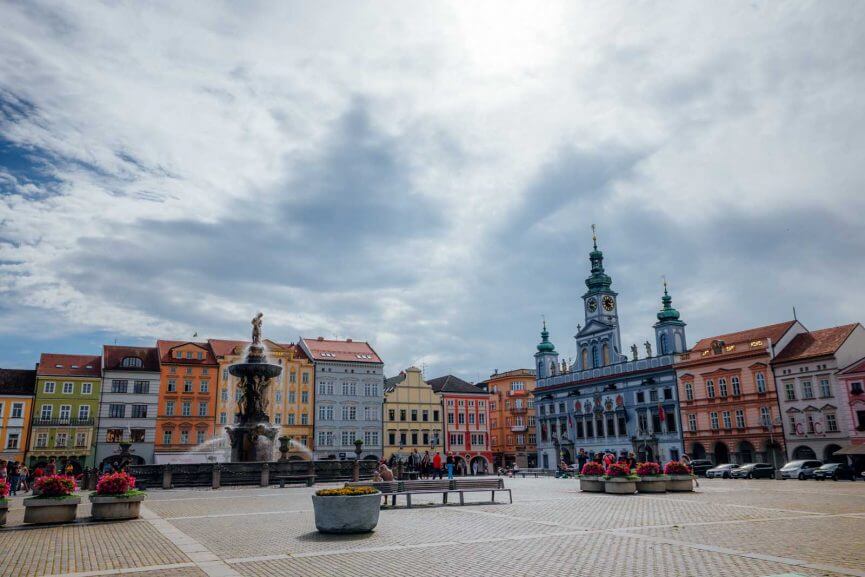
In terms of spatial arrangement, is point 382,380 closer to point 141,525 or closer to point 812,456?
point 812,456

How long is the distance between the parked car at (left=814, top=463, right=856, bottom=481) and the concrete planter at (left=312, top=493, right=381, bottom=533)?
3691cm

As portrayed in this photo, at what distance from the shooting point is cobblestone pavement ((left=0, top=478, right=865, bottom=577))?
9.55m

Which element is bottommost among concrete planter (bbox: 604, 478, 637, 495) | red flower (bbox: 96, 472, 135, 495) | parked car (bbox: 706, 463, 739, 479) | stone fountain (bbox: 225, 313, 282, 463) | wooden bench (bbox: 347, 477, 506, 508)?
parked car (bbox: 706, 463, 739, 479)

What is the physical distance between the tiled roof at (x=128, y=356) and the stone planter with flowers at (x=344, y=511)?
56.5 metres

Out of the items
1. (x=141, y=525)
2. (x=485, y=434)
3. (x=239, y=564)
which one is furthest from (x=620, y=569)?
(x=485, y=434)

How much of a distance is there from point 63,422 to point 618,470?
175 feet

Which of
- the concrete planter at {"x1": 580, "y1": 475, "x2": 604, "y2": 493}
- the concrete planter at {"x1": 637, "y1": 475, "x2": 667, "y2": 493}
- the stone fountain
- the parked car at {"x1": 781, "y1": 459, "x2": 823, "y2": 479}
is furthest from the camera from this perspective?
the parked car at {"x1": 781, "y1": 459, "x2": 823, "y2": 479}

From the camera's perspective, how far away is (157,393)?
63.6m

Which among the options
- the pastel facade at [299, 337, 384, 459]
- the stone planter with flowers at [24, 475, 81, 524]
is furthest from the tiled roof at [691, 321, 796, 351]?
the stone planter with flowers at [24, 475, 81, 524]

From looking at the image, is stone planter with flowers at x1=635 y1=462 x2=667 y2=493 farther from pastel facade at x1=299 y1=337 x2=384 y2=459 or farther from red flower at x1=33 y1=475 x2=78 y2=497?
pastel facade at x1=299 y1=337 x2=384 y2=459

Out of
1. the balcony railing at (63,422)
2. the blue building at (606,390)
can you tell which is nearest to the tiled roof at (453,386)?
the blue building at (606,390)

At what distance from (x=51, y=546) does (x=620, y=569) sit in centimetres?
991

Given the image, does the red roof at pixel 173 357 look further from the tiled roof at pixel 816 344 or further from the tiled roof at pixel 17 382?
the tiled roof at pixel 816 344

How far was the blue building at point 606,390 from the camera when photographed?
66.9 meters
